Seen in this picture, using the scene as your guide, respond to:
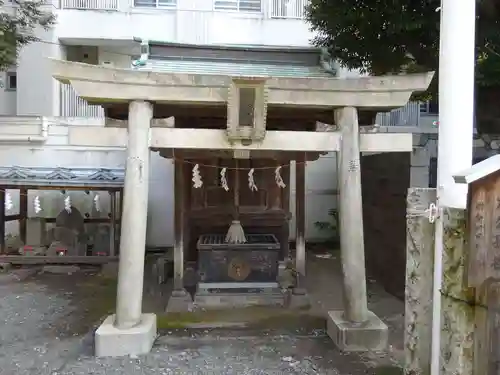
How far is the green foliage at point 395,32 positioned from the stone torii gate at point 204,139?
1700 millimetres

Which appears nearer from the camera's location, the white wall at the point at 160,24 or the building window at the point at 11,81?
the white wall at the point at 160,24

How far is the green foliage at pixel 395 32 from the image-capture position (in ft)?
24.4

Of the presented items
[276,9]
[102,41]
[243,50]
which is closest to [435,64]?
[243,50]

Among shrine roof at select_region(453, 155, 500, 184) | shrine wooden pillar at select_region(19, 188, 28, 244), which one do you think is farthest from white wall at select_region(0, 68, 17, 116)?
shrine roof at select_region(453, 155, 500, 184)

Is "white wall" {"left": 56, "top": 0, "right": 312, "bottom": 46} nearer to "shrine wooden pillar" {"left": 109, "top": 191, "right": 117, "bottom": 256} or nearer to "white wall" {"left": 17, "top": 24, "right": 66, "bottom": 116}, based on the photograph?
"white wall" {"left": 17, "top": 24, "right": 66, "bottom": 116}

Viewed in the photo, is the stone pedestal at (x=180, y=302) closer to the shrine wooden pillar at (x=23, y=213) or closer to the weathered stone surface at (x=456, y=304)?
the weathered stone surface at (x=456, y=304)

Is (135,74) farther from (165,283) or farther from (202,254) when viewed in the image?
(165,283)

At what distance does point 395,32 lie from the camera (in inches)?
300

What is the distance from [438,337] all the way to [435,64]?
5.61 m

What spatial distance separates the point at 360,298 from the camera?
21.0 ft

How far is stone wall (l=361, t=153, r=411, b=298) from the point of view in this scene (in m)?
9.55

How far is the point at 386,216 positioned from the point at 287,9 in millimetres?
8298

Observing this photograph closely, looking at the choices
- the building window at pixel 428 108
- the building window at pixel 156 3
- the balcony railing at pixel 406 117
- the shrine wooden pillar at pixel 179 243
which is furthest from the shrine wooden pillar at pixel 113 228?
the building window at pixel 428 108

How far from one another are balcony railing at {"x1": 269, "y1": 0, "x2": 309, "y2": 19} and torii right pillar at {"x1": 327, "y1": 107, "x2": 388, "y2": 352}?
9.92 metres
